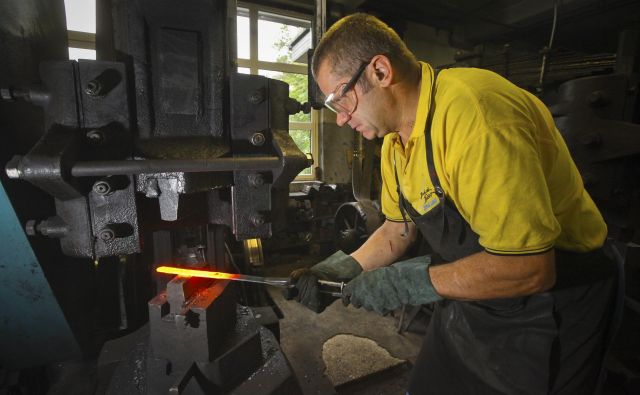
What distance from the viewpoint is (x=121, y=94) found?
2.97ft

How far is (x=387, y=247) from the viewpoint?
1.79m

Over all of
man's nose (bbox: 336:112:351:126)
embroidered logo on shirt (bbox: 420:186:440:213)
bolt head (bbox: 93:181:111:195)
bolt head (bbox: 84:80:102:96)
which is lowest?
embroidered logo on shirt (bbox: 420:186:440:213)

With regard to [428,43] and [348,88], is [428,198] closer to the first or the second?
[348,88]

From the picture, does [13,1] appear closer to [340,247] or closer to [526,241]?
[526,241]

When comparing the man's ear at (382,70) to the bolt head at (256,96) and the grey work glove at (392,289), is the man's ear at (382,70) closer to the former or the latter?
the bolt head at (256,96)

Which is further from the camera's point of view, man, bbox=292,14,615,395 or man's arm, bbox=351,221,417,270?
man's arm, bbox=351,221,417,270

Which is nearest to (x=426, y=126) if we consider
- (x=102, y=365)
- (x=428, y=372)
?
(x=428, y=372)

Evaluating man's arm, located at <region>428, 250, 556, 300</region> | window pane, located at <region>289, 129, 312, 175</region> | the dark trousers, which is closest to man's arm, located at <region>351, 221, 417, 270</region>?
the dark trousers

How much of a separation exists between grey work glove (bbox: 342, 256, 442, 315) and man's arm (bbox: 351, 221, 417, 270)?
0.42 meters

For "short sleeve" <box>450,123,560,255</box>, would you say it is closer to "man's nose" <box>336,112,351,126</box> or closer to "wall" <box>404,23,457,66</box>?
"man's nose" <box>336,112,351,126</box>

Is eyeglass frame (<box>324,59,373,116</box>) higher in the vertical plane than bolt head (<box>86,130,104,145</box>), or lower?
higher

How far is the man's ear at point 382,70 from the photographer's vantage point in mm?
1151

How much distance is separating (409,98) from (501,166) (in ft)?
1.54

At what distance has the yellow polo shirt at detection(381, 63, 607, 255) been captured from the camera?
0.91 meters
